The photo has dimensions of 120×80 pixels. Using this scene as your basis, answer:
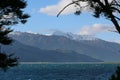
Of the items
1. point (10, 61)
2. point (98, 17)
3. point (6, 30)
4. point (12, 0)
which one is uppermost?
point (98, 17)

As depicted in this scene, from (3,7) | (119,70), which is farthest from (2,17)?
(119,70)

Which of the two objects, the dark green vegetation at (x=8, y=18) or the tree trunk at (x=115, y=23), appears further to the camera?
Answer: the dark green vegetation at (x=8, y=18)

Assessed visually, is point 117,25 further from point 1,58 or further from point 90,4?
point 1,58

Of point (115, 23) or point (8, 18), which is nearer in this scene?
point (115, 23)

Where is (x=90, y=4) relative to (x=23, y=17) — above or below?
above

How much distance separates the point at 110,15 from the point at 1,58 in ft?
41.0

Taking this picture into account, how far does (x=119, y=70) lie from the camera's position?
56.2 feet

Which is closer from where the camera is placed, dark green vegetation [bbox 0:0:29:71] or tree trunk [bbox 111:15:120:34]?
tree trunk [bbox 111:15:120:34]

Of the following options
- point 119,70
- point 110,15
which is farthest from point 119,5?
point 119,70

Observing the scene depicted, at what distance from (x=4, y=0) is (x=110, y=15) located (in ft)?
39.5

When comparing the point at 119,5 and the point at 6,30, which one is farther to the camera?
the point at 6,30

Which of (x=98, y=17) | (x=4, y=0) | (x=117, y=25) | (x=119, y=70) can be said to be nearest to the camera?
(x=117, y=25)

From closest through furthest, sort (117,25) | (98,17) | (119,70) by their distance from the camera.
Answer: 1. (117,25)
2. (98,17)
3. (119,70)

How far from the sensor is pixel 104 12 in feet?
51.1
